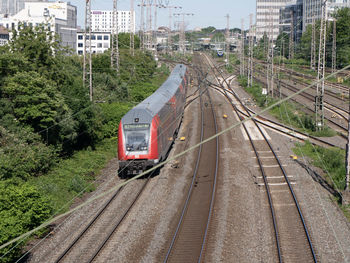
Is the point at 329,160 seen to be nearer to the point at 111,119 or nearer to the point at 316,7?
the point at 111,119

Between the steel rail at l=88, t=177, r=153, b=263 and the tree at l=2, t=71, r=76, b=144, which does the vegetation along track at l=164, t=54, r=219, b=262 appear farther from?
the tree at l=2, t=71, r=76, b=144

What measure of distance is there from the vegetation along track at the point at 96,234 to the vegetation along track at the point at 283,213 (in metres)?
6.02

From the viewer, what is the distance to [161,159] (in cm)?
2336

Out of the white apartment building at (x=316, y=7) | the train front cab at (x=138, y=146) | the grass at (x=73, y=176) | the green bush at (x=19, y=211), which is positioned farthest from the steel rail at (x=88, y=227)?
the white apartment building at (x=316, y=7)

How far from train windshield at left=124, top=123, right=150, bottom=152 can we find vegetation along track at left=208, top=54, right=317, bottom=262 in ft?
20.9

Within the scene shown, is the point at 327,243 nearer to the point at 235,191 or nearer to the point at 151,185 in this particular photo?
the point at 235,191

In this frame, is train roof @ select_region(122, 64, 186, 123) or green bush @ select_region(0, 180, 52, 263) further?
Result: train roof @ select_region(122, 64, 186, 123)

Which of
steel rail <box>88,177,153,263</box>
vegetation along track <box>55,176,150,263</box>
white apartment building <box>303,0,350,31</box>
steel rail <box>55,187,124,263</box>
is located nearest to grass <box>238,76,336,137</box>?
steel rail <box>88,177,153,263</box>

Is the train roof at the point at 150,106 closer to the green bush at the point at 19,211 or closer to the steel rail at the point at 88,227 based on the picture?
the steel rail at the point at 88,227

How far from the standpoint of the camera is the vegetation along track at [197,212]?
14188 mm

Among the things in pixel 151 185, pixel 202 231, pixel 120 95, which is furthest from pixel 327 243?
pixel 120 95

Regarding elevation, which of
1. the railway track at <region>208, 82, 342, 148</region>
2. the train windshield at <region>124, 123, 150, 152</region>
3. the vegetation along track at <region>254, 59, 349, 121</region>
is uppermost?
the vegetation along track at <region>254, 59, 349, 121</region>

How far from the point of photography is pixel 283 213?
17719mm

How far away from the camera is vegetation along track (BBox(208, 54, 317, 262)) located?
46.6 feet
